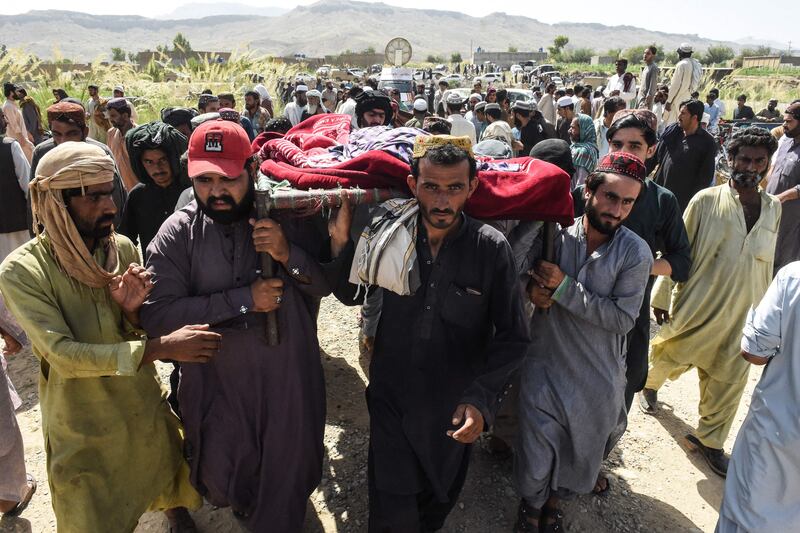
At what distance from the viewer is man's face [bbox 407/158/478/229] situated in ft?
7.10

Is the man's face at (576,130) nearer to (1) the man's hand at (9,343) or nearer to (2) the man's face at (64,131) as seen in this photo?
(2) the man's face at (64,131)

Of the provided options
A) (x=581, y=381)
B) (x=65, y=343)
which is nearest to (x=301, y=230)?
A: (x=65, y=343)

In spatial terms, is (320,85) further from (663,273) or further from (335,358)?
(663,273)

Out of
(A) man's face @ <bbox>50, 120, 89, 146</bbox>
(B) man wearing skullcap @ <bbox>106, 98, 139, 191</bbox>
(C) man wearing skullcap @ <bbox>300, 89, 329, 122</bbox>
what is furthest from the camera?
(C) man wearing skullcap @ <bbox>300, 89, 329, 122</bbox>

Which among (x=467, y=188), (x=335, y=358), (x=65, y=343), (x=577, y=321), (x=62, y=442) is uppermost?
(x=467, y=188)

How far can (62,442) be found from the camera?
223cm

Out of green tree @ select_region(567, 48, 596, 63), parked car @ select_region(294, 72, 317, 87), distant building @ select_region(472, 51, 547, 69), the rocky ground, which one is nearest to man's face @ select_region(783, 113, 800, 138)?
the rocky ground

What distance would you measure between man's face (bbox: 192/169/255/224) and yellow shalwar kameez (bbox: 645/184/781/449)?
2.64 metres

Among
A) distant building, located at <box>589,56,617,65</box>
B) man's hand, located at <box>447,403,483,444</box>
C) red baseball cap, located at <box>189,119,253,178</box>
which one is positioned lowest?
man's hand, located at <box>447,403,483,444</box>

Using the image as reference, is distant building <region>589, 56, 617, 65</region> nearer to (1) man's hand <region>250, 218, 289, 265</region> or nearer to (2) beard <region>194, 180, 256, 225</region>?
(2) beard <region>194, 180, 256, 225</region>

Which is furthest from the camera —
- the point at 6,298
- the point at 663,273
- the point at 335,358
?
the point at 335,358

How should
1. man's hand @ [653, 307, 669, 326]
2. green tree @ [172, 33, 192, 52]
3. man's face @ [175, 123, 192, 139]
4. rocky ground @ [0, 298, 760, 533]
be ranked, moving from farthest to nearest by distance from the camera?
green tree @ [172, 33, 192, 52]
man's face @ [175, 123, 192, 139]
man's hand @ [653, 307, 669, 326]
rocky ground @ [0, 298, 760, 533]

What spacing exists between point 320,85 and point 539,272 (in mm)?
22426

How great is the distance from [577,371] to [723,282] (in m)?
1.46
